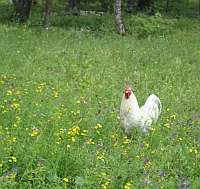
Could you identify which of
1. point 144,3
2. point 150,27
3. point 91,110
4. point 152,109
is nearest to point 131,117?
point 152,109

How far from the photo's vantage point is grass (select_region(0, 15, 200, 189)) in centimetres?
432

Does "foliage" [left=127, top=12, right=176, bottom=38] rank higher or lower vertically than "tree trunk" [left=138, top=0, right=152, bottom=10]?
lower

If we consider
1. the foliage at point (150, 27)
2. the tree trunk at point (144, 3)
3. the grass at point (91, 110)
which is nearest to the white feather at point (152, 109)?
the grass at point (91, 110)

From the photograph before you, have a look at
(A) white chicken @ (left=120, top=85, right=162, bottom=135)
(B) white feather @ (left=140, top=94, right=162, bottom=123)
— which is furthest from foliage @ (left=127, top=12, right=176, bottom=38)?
(A) white chicken @ (left=120, top=85, right=162, bottom=135)

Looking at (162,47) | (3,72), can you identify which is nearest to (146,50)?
(162,47)

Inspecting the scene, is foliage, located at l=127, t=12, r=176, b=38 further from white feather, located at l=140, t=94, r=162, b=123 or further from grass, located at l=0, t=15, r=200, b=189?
white feather, located at l=140, t=94, r=162, b=123

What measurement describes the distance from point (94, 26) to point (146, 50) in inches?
186

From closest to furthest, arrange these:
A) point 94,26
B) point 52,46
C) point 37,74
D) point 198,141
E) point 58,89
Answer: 1. point 198,141
2. point 58,89
3. point 37,74
4. point 52,46
5. point 94,26

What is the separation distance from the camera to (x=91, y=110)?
255 inches

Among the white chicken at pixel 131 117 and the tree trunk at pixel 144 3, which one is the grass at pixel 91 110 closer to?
the white chicken at pixel 131 117

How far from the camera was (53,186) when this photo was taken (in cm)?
402

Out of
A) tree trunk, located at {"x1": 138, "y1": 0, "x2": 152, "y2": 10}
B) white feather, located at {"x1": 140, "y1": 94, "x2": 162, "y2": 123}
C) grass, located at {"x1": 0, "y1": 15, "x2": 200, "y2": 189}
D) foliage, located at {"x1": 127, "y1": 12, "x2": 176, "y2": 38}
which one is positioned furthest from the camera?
tree trunk, located at {"x1": 138, "y1": 0, "x2": 152, "y2": 10}

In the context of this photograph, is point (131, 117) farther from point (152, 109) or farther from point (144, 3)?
point (144, 3)

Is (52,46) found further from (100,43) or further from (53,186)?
(53,186)
